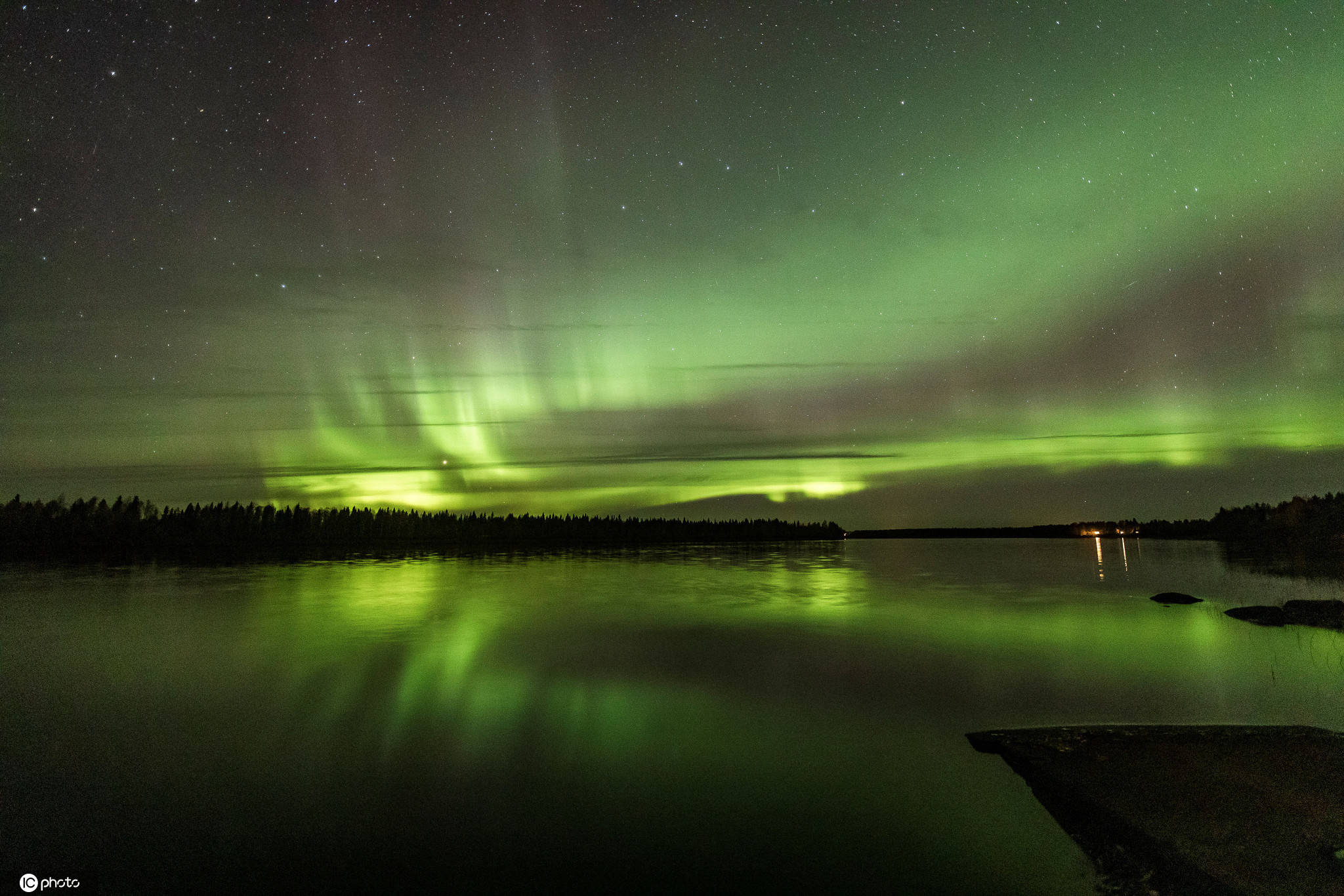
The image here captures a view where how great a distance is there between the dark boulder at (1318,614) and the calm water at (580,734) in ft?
5.65

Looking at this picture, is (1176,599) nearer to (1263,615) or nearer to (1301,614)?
(1263,615)

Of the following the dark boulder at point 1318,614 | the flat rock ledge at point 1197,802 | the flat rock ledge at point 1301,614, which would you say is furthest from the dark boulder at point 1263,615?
the flat rock ledge at point 1197,802

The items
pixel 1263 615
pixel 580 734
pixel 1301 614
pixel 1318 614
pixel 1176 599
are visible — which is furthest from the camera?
pixel 1176 599

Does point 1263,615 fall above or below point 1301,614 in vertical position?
below

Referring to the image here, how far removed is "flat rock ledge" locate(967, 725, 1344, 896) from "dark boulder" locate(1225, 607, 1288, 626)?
69.1 ft

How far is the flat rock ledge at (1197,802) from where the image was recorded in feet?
22.9

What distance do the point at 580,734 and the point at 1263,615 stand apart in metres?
30.8

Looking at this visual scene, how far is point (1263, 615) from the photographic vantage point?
91.4 ft

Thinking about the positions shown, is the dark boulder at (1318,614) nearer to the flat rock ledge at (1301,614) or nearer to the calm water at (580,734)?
the flat rock ledge at (1301,614)

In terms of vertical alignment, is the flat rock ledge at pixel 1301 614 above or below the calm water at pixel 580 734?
below
